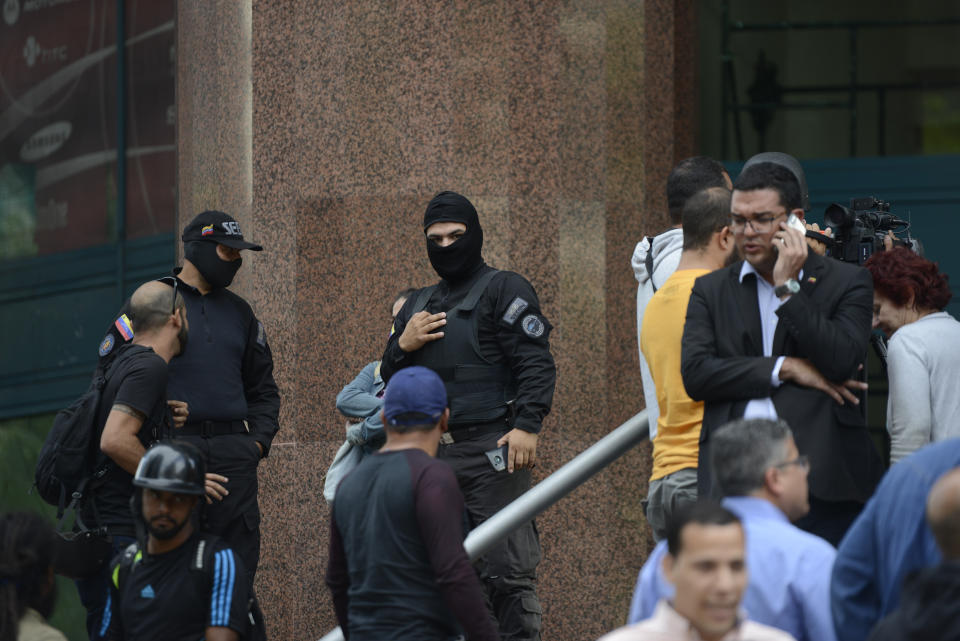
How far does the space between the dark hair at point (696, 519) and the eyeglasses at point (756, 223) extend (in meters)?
1.64

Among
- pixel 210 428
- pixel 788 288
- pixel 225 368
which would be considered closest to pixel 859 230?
pixel 788 288

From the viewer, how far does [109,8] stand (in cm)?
1145

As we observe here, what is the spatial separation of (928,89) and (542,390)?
14.7ft

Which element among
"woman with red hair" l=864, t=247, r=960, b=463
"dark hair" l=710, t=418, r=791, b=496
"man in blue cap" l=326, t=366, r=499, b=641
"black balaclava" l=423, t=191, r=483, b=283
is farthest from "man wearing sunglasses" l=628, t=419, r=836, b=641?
"black balaclava" l=423, t=191, r=483, b=283

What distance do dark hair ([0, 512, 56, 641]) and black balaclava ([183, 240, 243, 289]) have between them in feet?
7.87

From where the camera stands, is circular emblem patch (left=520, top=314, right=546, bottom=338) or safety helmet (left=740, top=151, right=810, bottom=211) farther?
circular emblem patch (left=520, top=314, right=546, bottom=338)

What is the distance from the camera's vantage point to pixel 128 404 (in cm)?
651

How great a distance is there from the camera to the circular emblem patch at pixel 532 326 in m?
6.75

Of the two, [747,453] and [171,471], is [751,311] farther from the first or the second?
[171,471]

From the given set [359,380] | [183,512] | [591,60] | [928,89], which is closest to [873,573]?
[183,512]

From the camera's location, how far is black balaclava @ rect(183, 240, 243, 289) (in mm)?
7371

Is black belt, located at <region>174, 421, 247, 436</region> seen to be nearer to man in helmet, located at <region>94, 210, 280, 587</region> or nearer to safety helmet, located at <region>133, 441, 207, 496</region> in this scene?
man in helmet, located at <region>94, 210, 280, 587</region>

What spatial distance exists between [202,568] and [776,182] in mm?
2518

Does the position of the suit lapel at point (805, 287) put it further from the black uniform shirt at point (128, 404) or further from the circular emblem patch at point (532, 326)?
the black uniform shirt at point (128, 404)
